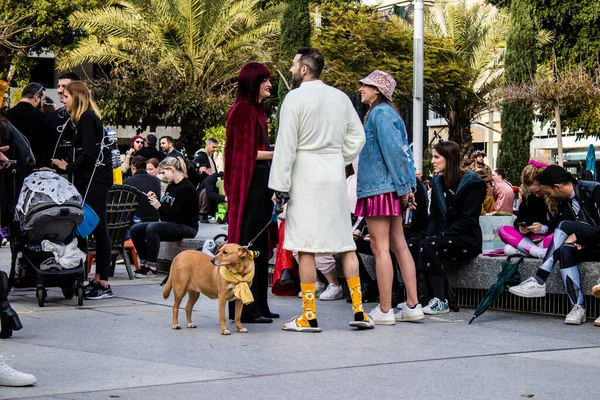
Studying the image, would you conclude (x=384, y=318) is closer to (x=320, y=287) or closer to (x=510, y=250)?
(x=510, y=250)

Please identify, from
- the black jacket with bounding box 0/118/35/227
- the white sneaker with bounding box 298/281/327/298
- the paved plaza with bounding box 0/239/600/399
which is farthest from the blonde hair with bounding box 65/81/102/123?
the white sneaker with bounding box 298/281/327/298

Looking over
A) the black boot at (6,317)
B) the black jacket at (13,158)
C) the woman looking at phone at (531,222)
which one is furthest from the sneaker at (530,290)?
the black jacket at (13,158)

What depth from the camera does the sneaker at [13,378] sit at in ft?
18.4

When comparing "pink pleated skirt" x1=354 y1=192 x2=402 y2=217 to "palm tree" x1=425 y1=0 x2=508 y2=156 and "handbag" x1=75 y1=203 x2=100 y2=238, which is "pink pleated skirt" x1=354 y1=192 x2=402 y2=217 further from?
"palm tree" x1=425 y1=0 x2=508 y2=156

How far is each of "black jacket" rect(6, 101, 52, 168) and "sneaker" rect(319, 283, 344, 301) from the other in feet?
9.72

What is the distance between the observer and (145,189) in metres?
13.7

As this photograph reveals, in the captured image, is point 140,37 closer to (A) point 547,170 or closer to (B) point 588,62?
(B) point 588,62

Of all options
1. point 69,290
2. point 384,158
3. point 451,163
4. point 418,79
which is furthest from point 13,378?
point 418,79

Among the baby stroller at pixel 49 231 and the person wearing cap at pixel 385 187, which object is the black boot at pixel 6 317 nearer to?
the baby stroller at pixel 49 231

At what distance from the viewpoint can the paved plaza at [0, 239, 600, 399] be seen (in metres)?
5.67

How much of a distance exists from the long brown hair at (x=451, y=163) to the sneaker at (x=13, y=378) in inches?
187

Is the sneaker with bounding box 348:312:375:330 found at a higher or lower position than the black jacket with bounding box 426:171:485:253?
lower

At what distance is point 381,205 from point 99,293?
10.1 feet

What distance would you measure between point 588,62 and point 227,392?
39572 millimetres
